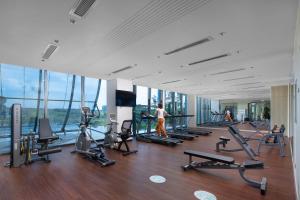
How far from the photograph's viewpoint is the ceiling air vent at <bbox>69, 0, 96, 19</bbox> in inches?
86.0

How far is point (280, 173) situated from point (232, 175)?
3.87 ft

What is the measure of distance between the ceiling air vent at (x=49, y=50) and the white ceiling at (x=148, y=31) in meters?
0.10

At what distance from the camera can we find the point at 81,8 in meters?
2.32

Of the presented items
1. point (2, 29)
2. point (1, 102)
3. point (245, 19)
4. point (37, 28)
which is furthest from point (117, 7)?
point (1, 102)

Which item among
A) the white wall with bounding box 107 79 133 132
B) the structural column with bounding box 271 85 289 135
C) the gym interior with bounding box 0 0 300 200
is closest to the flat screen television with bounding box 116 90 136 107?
the white wall with bounding box 107 79 133 132

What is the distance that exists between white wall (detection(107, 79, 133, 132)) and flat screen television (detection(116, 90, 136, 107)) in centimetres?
28

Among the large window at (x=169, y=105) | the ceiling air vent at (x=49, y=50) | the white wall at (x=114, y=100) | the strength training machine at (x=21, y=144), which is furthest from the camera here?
the large window at (x=169, y=105)

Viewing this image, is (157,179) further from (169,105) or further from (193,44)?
(169,105)

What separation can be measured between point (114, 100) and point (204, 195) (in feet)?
17.8

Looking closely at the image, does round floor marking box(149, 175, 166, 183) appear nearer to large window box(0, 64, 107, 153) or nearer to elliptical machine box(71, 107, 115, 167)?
elliptical machine box(71, 107, 115, 167)

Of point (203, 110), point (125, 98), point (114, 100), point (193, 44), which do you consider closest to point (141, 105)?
point (125, 98)

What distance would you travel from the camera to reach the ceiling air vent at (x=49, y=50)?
147 inches

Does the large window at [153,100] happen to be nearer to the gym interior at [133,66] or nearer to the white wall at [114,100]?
the white wall at [114,100]

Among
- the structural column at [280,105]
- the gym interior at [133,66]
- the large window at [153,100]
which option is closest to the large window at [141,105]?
the large window at [153,100]
